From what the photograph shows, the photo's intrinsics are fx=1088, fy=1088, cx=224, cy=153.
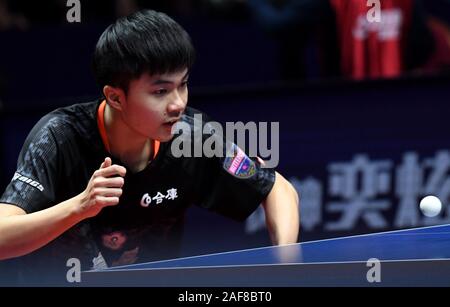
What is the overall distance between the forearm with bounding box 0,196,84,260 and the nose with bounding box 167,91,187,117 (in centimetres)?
41

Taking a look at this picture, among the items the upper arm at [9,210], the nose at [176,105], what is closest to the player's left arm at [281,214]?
the nose at [176,105]

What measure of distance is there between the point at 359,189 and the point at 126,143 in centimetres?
236

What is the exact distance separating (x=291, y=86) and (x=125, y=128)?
2.35 meters

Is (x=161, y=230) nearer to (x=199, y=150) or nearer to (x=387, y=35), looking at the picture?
(x=199, y=150)

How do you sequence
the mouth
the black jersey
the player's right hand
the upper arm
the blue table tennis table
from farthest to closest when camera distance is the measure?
the black jersey
the mouth
the upper arm
the blue table tennis table
the player's right hand

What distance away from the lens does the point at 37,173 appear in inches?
129

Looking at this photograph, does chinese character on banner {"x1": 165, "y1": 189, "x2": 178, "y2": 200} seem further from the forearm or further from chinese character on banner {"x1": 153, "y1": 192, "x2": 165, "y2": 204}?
the forearm

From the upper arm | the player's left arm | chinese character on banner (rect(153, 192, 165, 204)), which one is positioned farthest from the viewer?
chinese character on banner (rect(153, 192, 165, 204))

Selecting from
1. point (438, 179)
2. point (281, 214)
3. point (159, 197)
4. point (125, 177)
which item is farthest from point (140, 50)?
point (438, 179)

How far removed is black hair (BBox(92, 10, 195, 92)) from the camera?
3.21 metres

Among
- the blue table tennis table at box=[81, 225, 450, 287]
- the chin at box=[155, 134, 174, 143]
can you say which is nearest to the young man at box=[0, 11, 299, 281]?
the chin at box=[155, 134, 174, 143]

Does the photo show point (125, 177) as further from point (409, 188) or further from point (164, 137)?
point (409, 188)

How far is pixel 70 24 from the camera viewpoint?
6.89 metres

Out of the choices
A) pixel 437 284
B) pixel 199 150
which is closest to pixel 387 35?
pixel 199 150
